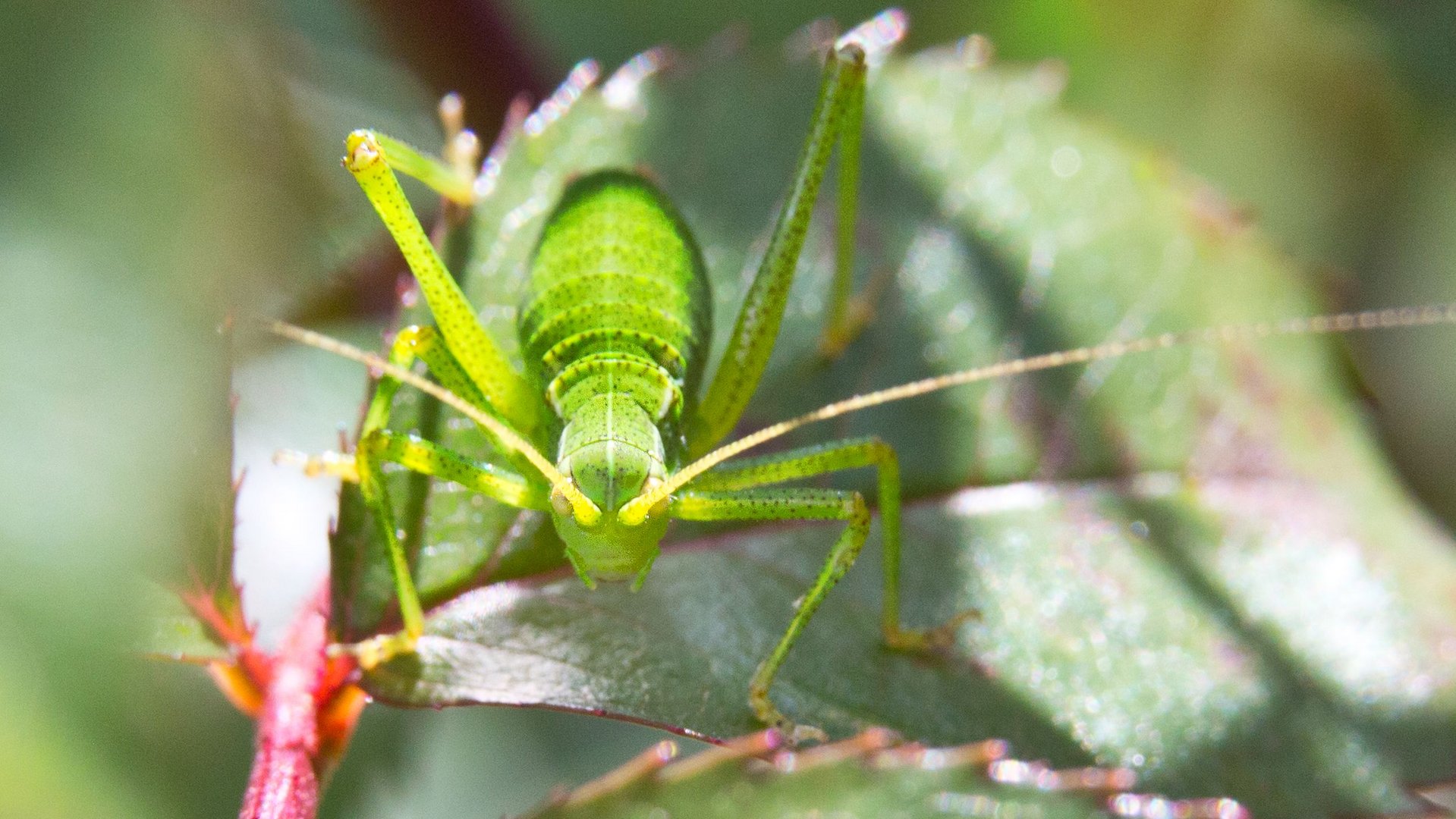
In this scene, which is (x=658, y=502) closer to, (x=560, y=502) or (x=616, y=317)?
(x=560, y=502)

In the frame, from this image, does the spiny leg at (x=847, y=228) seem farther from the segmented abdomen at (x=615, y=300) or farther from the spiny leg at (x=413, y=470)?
the spiny leg at (x=413, y=470)

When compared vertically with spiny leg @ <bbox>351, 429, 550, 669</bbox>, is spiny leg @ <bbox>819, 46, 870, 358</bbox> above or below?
above

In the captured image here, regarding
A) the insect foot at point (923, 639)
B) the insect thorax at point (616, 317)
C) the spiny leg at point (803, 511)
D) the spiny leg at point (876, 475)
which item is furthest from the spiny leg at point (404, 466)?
the insect foot at point (923, 639)

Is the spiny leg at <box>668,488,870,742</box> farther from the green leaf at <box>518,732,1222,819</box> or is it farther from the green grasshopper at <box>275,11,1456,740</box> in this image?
the green leaf at <box>518,732,1222,819</box>

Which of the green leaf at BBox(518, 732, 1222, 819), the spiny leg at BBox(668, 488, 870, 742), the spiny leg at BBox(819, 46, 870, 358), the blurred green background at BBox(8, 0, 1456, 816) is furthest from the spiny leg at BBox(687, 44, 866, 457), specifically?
the green leaf at BBox(518, 732, 1222, 819)

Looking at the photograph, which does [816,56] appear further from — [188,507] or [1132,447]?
[188,507]

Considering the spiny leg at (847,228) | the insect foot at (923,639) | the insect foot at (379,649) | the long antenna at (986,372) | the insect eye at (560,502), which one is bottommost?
the insect foot at (379,649)

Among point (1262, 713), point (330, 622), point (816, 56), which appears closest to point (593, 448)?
point (330, 622)
